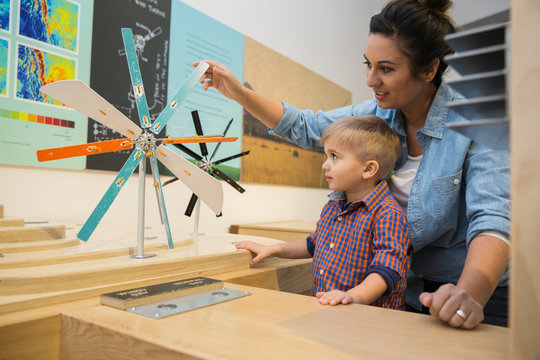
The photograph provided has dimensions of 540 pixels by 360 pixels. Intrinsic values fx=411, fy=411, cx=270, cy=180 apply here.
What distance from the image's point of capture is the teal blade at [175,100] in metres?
1.00

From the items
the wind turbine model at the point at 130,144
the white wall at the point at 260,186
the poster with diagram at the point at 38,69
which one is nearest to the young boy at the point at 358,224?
the wind turbine model at the point at 130,144

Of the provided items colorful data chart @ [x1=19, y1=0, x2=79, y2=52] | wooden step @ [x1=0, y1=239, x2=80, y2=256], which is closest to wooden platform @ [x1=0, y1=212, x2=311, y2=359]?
wooden step @ [x1=0, y1=239, x2=80, y2=256]

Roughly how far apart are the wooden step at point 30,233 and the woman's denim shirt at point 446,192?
2.89 feet

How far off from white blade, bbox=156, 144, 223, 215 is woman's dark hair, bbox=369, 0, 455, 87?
0.58m

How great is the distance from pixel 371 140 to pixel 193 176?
49 centimetres

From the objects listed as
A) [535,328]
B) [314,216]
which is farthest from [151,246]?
[314,216]

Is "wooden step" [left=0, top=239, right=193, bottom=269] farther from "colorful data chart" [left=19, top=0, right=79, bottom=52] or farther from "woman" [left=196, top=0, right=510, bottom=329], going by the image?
"colorful data chart" [left=19, top=0, right=79, bottom=52]

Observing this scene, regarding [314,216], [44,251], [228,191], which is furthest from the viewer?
[314,216]

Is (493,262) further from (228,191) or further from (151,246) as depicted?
(228,191)

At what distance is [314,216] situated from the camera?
138 inches

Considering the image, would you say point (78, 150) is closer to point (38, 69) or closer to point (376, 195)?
point (376, 195)

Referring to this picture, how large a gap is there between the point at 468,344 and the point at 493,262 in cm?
27

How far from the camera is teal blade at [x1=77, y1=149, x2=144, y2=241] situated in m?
0.91

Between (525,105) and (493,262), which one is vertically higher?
(525,105)
